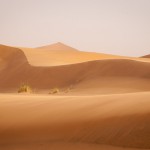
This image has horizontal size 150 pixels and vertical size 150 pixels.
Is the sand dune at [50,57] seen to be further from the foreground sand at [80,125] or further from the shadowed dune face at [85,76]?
the foreground sand at [80,125]

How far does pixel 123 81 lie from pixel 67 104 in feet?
34.4

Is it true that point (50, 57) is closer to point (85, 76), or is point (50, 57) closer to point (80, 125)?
point (85, 76)

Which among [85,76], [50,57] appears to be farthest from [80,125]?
[50,57]

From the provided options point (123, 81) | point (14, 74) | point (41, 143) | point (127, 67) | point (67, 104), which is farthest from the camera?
point (14, 74)

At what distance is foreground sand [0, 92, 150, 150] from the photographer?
412 cm

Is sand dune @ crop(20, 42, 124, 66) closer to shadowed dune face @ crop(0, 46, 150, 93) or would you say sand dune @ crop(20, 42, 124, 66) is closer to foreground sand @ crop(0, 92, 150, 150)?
shadowed dune face @ crop(0, 46, 150, 93)

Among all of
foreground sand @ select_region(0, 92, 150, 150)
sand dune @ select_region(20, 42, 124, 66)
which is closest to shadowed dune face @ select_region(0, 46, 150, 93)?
sand dune @ select_region(20, 42, 124, 66)

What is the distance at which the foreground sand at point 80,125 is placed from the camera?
4.12 m

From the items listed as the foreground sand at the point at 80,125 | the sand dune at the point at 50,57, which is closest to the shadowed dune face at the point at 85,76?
the sand dune at the point at 50,57

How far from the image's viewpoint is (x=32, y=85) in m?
21.6

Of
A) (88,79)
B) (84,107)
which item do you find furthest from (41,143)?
(88,79)

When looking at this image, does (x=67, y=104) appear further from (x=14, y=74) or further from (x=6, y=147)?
(x=14, y=74)

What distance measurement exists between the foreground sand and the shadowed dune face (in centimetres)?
756

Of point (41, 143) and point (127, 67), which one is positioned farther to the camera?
point (127, 67)
